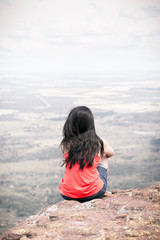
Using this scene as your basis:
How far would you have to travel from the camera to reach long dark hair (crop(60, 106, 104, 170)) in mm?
4141

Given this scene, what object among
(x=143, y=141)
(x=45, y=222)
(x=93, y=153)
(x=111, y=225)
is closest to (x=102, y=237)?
(x=111, y=225)

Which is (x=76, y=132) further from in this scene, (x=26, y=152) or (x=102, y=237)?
(x=26, y=152)

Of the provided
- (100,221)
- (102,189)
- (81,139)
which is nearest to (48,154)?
(102,189)

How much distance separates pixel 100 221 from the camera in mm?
3500

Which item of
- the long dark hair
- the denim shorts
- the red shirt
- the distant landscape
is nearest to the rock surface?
the denim shorts

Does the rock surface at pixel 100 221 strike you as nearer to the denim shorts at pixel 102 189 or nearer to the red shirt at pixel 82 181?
the denim shorts at pixel 102 189

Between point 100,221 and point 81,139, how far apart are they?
1.37 meters

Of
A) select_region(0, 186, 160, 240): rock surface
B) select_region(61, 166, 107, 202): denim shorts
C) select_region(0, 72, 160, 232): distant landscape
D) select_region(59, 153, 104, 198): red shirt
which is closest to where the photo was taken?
select_region(0, 186, 160, 240): rock surface

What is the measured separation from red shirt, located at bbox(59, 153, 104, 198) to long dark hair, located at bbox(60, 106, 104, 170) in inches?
3.9

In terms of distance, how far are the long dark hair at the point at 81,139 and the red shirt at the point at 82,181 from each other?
0.10m

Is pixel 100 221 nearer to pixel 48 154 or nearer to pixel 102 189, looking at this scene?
pixel 102 189

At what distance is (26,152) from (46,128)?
43671 millimetres

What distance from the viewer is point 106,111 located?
191500 millimetres

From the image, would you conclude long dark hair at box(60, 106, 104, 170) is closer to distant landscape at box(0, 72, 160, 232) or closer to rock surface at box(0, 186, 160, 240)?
distant landscape at box(0, 72, 160, 232)
